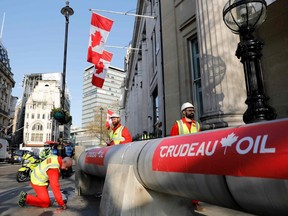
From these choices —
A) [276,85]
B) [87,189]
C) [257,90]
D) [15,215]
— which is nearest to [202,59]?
[276,85]

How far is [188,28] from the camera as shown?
34.8 feet

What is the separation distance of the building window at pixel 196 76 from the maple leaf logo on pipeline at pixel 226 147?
24.6 feet

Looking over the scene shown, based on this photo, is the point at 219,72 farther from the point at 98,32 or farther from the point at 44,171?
the point at 98,32

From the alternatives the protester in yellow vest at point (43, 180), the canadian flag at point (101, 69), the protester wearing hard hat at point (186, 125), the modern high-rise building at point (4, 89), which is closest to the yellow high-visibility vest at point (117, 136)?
the protester in yellow vest at point (43, 180)

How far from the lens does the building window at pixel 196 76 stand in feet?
32.4

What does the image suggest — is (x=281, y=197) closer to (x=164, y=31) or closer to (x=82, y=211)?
(x=82, y=211)

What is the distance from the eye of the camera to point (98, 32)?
47.7 ft

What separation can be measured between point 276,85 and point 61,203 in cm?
656

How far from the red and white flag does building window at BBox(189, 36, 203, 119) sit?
5.94 metres

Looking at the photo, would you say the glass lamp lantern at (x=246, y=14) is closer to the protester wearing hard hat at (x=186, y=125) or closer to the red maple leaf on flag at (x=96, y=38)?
the protester wearing hard hat at (x=186, y=125)

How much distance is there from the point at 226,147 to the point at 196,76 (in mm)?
8779

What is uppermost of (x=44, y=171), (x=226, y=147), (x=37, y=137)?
(x=37, y=137)

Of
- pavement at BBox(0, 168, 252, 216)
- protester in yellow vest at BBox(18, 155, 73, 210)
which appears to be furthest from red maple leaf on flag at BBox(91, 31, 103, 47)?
pavement at BBox(0, 168, 252, 216)

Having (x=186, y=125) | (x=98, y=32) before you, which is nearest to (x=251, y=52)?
(x=186, y=125)
